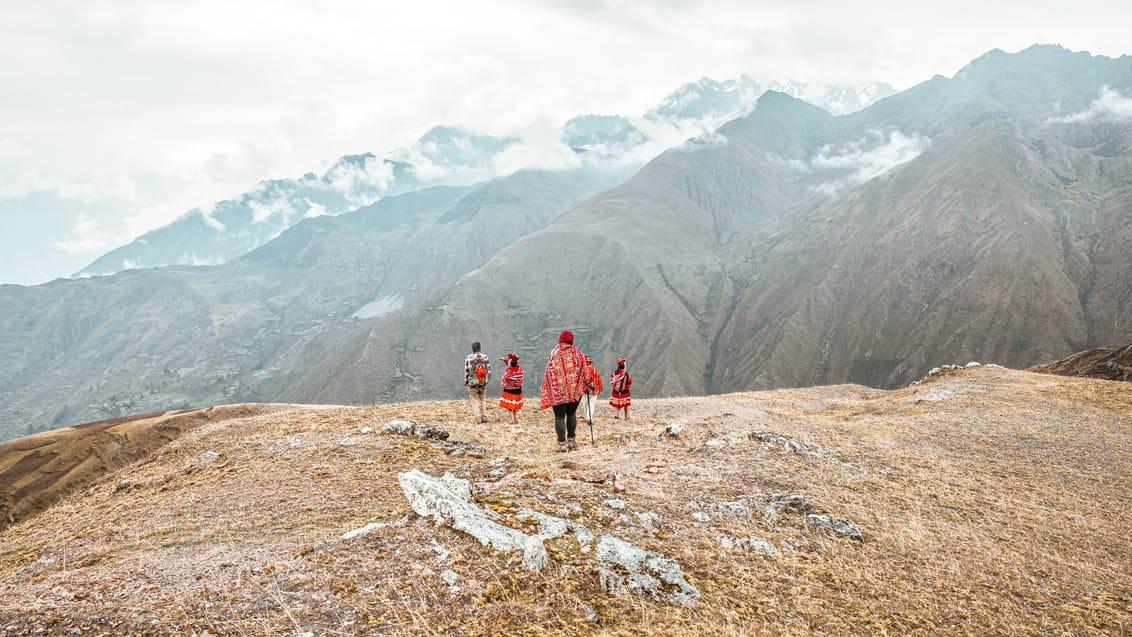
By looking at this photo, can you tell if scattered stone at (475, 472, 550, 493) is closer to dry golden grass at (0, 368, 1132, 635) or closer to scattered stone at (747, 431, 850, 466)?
dry golden grass at (0, 368, 1132, 635)

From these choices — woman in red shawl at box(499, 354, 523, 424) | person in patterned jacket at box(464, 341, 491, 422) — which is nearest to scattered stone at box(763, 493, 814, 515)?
woman in red shawl at box(499, 354, 523, 424)

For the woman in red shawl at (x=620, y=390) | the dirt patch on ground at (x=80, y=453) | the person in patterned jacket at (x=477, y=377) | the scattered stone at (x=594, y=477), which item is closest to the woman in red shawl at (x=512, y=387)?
the person in patterned jacket at (x=477, y=377)

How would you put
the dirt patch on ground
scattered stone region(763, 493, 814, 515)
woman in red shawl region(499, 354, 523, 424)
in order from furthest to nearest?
1. the dirt patch on ground
2. woman in red shawl region(499, 354, 523, 424)
3. scattered stone region(763, 493, 814, 515)

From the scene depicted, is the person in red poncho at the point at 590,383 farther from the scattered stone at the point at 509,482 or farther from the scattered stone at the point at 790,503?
the scattered stone at the point at 790,503

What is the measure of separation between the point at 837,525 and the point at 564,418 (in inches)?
329

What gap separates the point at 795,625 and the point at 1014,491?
38.8ft

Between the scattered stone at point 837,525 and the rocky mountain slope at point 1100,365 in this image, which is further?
the rocky mountain slope at point 1100,365

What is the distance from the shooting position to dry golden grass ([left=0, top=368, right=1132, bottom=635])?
6938 millimetres

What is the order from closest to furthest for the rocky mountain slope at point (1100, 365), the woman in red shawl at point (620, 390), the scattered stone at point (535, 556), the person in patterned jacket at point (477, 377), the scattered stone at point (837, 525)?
the scattered stone at point (535, 556), the scattered stone at point (837, 525), the person in patterned jacket at point (477, 377), the woman in red shawl at point (620, 390), the rocky mountain slope at point (1100, 365)

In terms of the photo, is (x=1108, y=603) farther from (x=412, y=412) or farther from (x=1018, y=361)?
(x=1018, y=361)

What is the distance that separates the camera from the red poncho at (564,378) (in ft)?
53.6

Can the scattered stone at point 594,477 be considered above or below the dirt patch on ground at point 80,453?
above

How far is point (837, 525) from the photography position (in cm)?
1128

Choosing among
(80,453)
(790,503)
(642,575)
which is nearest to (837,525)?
(790,503)
